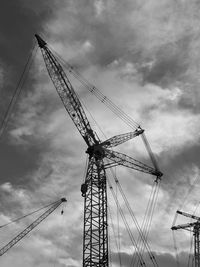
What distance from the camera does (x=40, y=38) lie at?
6612 cm

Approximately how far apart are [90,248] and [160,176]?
23.9m

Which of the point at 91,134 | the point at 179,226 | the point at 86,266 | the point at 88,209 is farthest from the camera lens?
the point at 179,226

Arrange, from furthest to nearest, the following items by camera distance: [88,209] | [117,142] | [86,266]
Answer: [117,142], [88,209], [86,266]

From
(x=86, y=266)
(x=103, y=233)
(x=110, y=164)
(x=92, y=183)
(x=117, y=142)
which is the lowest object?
(x=86, y=266)

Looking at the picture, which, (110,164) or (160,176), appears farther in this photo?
(160,176)

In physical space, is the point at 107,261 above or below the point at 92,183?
below

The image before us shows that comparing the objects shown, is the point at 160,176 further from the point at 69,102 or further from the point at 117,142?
the point at 69,102

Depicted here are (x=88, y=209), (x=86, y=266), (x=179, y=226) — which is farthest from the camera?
(x=179, y=226)

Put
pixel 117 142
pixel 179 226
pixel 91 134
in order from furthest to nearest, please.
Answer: pixel 179 226 → pixel 117 142 → pixel 91 134

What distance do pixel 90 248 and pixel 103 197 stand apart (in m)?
8.91

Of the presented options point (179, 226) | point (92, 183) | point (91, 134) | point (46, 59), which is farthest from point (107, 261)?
point (179, 226)

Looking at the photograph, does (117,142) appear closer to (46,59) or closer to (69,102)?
(69,102)

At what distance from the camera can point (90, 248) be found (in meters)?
55.9

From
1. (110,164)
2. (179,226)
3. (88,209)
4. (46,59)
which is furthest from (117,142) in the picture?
(179,226)
